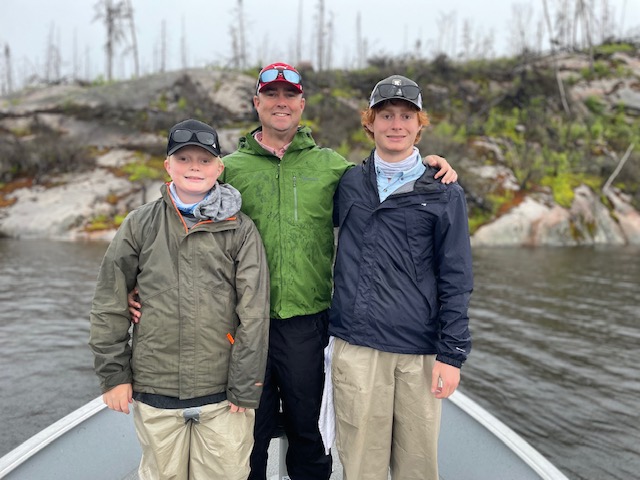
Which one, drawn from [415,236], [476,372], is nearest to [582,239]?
[476,372]

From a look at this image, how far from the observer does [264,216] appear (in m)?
2.45

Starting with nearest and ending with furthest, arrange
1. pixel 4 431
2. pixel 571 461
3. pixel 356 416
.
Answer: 1. pixel 356 416
2. pixel 571 461
3. pixel 4 431

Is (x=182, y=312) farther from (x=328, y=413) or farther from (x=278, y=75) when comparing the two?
(x=278, y=75)

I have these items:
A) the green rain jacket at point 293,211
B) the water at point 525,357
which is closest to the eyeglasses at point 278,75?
the green rain jacket at point 293,211

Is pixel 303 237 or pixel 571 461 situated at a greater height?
pixel 303 237

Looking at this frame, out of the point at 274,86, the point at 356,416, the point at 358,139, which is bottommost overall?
the point at 356,416

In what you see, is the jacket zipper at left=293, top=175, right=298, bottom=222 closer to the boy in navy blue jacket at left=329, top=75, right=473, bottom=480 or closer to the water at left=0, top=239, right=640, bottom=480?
the boy in navy blue jacket at left=329, top=75, right=473, bottom=480

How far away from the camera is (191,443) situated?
221 centimetres

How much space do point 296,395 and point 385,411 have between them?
50 cm

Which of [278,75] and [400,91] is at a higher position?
[278,75]

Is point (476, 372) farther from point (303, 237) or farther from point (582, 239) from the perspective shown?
point (582, 239)

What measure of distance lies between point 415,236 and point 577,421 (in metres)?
4.25

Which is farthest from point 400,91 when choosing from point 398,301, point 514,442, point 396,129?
point 514,442

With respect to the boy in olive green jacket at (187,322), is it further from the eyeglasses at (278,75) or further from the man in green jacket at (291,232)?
the eyeglasses at (278,75)
